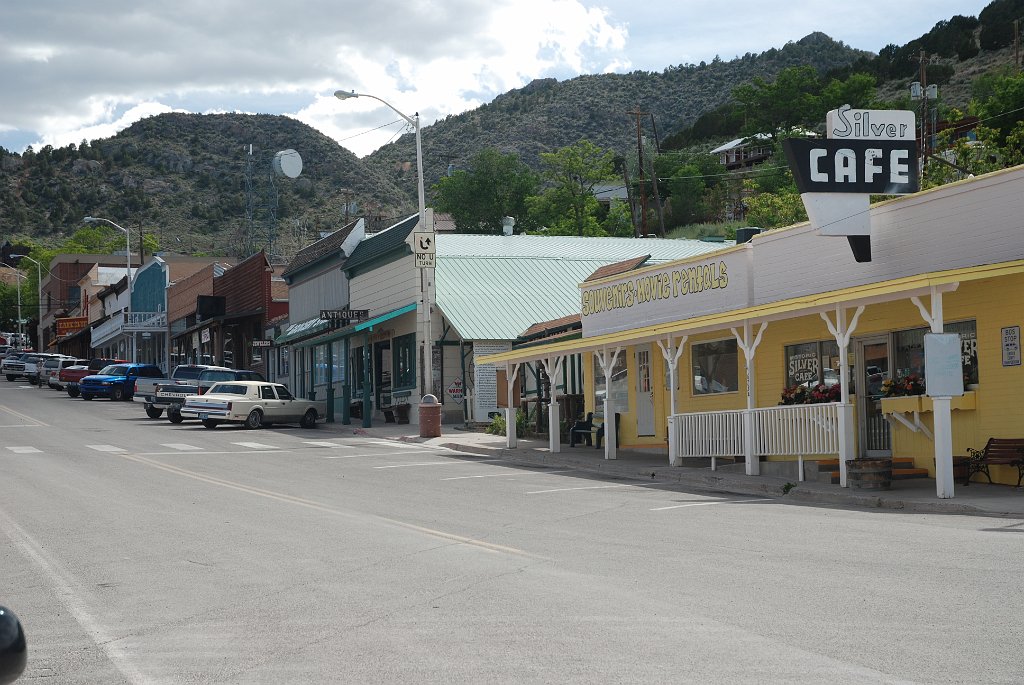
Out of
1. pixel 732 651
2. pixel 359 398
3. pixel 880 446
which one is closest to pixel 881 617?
pixel 732 651

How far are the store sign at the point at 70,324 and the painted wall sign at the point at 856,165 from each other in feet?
282

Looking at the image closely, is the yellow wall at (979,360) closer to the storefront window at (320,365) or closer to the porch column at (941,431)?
the porch column at (941,431)

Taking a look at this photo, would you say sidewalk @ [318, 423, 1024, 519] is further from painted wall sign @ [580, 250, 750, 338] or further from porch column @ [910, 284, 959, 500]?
painted wall sign @ [580, 250, 750, 338]

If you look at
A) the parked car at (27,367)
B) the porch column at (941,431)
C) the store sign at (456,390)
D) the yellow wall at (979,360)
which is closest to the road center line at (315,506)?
the porch column at (941,431)

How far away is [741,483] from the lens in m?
20.9

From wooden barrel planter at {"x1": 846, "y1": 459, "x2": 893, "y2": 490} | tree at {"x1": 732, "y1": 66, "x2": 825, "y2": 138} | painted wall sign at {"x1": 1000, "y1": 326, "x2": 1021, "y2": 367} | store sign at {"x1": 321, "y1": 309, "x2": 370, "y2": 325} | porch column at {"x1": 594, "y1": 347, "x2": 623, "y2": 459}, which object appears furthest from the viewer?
tree at {"x1": 732, "y1": 66, "x2": 825, "y2": 138}

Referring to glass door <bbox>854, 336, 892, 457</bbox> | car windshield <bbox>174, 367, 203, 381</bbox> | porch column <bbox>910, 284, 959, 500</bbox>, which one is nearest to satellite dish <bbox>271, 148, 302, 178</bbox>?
car windshield <bbox>174, 367, 203, 381</bbox>

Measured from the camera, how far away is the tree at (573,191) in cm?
7231

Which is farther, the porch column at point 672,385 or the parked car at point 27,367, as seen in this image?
the parked car at point 27,367

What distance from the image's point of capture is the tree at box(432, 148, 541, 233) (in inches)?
3066

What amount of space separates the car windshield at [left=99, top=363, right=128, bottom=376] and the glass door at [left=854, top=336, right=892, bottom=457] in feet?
130

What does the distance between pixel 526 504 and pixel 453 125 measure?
12647 cm

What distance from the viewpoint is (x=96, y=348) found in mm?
95125

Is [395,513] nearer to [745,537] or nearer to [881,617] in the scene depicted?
→ [745,537]
